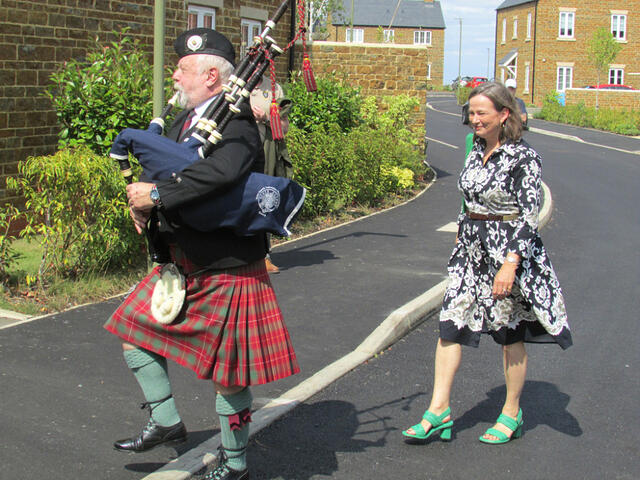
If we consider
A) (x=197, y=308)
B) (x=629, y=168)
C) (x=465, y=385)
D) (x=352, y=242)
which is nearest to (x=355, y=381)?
(x=465, y=385)

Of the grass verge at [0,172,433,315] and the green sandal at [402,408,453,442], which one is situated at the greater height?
the grass verge at [0,172,433,315]

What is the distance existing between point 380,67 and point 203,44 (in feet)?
45.1

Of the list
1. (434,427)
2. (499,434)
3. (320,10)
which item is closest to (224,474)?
(434,427)

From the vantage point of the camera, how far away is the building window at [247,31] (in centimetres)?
1539

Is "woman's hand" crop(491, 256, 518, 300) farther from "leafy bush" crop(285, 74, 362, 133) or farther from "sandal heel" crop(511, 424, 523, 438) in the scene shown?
"leafy bush" crop(285, 74, 362, 133)

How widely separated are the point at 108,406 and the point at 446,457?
6.42ft

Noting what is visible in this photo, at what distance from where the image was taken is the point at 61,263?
7215mm

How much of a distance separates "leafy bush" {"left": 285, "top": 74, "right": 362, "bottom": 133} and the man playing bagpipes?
31.0 ft

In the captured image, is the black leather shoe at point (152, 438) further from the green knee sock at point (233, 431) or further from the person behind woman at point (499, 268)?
the person behind woman at point (499, 268)

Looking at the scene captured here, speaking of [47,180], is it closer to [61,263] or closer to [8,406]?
[61,263]

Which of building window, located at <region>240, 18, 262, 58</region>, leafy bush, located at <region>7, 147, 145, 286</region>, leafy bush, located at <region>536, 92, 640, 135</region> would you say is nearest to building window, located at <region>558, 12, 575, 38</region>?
leafy bush, located at <region>536, 92, 640, 135</region>

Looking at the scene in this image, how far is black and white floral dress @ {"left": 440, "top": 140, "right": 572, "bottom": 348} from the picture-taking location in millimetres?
4215

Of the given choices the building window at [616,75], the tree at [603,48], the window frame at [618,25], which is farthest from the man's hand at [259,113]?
the building window at [616,75]

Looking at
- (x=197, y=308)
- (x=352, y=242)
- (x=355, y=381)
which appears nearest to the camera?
(x=197, y=308)
